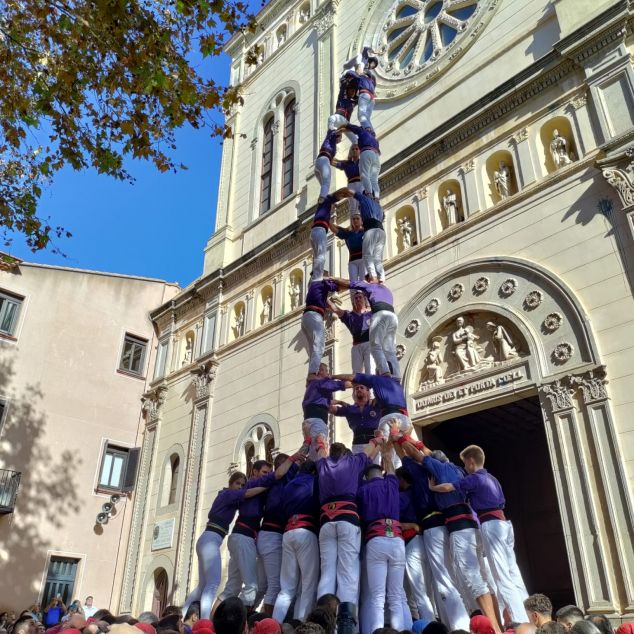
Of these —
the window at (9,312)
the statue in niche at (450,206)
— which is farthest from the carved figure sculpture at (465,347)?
the window at (9,312)

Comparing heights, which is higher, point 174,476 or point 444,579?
point 174,476

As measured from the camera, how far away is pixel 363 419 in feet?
26.6

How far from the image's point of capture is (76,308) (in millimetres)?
21016

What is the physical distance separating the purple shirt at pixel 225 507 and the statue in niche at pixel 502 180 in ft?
29.5

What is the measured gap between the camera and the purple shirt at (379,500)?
6.39 m

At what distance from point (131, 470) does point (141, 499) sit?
1211 mm

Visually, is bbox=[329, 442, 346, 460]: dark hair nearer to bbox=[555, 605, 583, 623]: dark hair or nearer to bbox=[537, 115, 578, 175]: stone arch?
bbox=[555, 605, 583, 623]: dark hair

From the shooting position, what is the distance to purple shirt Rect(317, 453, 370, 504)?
256 inches

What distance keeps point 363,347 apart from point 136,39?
581 cm

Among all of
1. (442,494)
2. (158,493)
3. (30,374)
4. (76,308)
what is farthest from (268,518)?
(76,308)

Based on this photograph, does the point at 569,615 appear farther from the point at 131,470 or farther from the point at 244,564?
the point at 131,470

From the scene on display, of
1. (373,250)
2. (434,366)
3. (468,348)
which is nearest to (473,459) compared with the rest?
(373,250)

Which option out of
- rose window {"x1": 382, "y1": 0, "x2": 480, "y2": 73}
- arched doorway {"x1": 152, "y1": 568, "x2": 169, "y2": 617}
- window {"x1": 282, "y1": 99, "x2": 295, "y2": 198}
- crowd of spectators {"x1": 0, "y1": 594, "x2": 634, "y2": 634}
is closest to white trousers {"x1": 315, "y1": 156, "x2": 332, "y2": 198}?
crowd of spectators {"x1": 0, "y1": 594, "x2": 634, "y2": 634}

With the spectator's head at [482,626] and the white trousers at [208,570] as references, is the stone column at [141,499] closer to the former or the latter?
the white trousers at [208,570]
